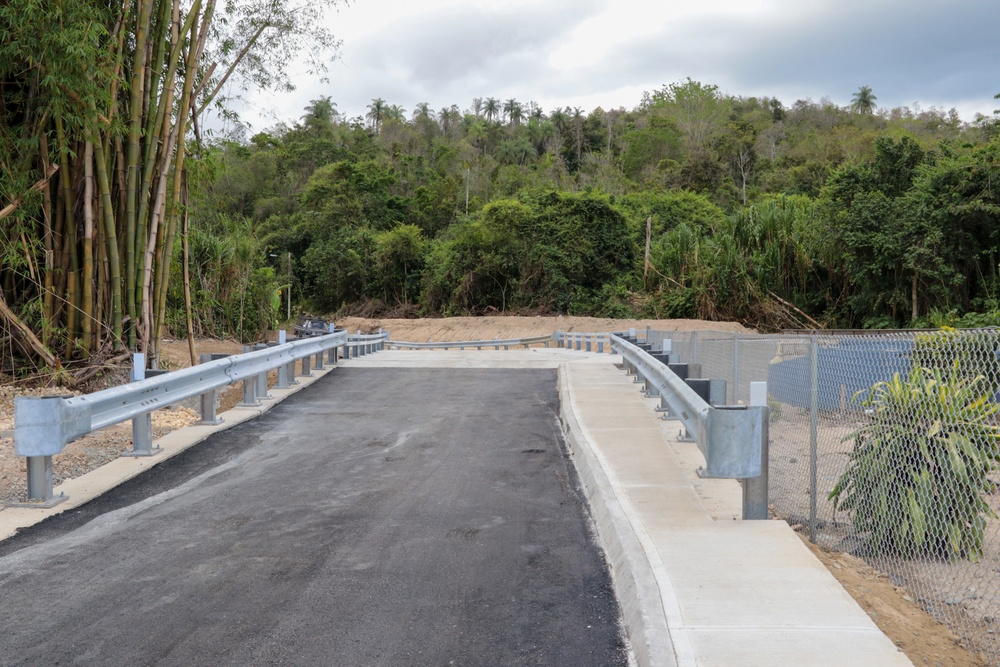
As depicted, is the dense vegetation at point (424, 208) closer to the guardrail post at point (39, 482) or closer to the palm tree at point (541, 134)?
the palm tree at point (541, 134)

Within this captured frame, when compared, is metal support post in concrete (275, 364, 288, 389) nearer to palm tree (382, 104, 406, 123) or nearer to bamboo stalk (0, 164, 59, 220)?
bamboo stalk (0, 164, 59, 220)

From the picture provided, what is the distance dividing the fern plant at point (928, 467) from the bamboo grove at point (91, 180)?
9316 millimetres

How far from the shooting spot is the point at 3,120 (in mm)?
11844

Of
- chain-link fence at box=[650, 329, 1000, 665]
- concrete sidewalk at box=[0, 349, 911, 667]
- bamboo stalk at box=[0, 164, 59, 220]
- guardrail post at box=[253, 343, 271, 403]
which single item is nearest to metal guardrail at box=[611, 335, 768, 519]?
concrete sidewalk at box=[0, 349, 911, 667]

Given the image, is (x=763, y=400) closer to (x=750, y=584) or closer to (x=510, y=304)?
(x=750, y=584)

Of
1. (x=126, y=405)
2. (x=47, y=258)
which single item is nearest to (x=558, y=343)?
(x=47, y=258)

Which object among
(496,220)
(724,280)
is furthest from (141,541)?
(496,220)

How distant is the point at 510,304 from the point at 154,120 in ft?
147

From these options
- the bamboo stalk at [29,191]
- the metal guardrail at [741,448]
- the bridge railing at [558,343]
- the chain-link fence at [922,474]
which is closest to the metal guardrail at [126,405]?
the bamboo stalk at [29,191]

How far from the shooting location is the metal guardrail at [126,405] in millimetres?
6898

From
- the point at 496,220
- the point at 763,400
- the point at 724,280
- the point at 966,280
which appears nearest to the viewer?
the point at 763,400

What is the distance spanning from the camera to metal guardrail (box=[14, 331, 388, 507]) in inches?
272

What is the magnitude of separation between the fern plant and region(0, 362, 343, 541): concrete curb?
6.33 m

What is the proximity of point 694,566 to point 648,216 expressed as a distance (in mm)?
54650
